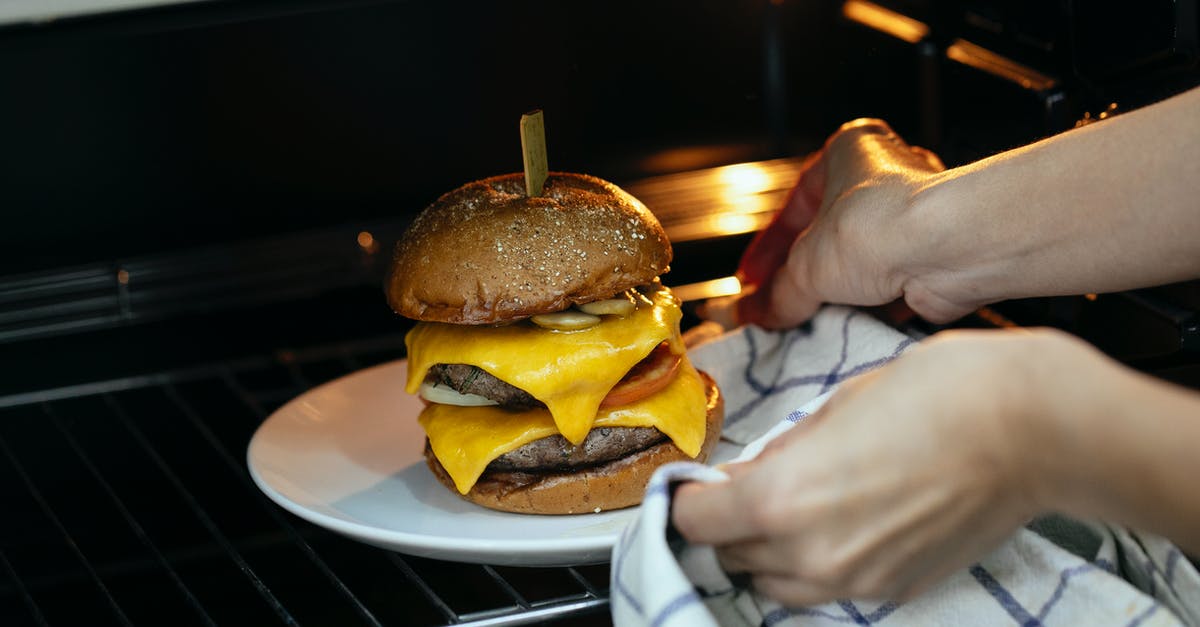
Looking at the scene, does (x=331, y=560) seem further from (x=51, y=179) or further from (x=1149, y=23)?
(x=1149, y=23)

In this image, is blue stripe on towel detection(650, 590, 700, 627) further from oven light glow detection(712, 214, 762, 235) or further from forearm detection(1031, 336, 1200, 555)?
oven light glow detection(712, 214, 762, 235)

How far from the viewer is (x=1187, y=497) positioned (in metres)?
0.74

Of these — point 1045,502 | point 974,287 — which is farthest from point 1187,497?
point 974,287

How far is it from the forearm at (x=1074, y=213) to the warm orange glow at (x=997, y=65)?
0.69ft

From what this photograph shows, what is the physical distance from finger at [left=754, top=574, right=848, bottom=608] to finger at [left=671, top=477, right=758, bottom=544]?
44 millimetres

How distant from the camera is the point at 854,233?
1.32 metres

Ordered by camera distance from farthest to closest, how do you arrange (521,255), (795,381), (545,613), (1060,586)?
(795,381), (521,255), (545,613), (1060,586)

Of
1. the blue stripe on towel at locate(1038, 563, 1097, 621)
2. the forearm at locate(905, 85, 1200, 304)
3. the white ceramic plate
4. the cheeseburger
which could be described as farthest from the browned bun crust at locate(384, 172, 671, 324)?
the blue stripe on towel at locate(1038, 563, 1097, 621)

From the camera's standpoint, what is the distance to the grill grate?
1496 mm

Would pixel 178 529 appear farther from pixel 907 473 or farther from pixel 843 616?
pixel 907 473

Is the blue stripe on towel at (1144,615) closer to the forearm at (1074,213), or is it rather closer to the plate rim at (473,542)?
the forearm at (1074,213)

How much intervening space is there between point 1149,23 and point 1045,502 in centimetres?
61

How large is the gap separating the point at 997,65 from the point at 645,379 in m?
0.63

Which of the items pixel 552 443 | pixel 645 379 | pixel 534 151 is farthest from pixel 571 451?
pixel 534 151
